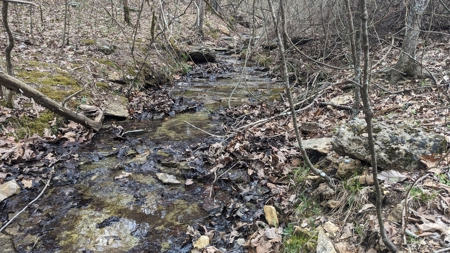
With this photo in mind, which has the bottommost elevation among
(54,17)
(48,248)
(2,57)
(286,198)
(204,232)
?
(48,248)

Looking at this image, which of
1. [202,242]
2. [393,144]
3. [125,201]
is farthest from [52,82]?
[393,144]

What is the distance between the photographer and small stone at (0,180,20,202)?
12.9 feet

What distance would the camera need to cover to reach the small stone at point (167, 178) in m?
4.57

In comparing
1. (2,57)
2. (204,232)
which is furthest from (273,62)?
(204,232)

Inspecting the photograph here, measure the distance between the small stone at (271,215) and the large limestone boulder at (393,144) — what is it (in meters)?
1.14

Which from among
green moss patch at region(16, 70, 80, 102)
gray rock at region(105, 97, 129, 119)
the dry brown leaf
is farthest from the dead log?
the dry brown leaf

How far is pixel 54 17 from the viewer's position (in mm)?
12133

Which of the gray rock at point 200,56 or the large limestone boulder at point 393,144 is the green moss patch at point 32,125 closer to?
the large limestone boulder at point 393,144

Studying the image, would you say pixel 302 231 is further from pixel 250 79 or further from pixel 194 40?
pixel 194 40

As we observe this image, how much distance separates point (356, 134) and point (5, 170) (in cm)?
499

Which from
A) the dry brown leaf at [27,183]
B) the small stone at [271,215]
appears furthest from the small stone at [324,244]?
the dry brown leaf at [27,183]

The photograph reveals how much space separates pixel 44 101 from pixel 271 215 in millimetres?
4607

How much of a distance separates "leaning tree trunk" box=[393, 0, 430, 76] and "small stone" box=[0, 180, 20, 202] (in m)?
6.48

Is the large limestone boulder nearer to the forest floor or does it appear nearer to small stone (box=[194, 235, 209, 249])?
the forest floor
